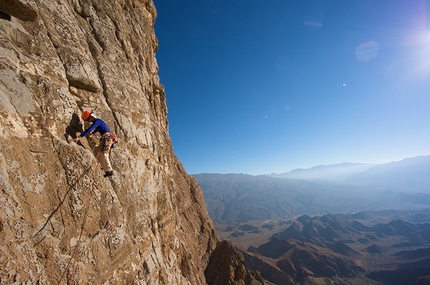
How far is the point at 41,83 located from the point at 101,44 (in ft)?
14.9

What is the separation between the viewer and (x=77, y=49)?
300 inches

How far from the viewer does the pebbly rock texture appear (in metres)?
4.61

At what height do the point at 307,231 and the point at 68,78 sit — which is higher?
the point at 68,78

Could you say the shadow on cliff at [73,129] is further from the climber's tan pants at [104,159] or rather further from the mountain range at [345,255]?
the mountain range at [345,255]

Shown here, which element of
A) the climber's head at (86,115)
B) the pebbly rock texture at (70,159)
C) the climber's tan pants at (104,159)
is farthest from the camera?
the climber's tan pants at (104,159)

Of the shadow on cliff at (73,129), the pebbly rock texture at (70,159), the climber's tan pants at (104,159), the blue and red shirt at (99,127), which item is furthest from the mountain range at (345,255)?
the shadow on cliff at (73,129)

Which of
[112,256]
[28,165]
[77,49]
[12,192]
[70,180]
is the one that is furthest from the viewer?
[77,49]

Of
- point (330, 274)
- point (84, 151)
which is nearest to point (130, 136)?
point (84, 151)

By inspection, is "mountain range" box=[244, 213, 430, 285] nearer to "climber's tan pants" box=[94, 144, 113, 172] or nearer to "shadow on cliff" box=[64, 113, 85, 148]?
"climber's tan pants" box=[94, 144, 113, 172]

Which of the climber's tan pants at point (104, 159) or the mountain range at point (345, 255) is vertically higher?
the climber's tan pants at point (104, 159)

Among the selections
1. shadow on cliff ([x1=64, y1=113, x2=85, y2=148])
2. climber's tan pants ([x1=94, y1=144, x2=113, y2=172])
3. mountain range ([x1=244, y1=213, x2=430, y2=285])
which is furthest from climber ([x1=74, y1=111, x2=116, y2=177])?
mountain range ([x1=244, y1=213, x2=430, y2=285])

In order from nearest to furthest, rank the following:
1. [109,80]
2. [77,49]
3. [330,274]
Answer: [77,49] → [109,80] → [330,274]

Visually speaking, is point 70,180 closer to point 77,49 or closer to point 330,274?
point 77,49

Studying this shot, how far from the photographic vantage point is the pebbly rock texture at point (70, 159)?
15.1ft
